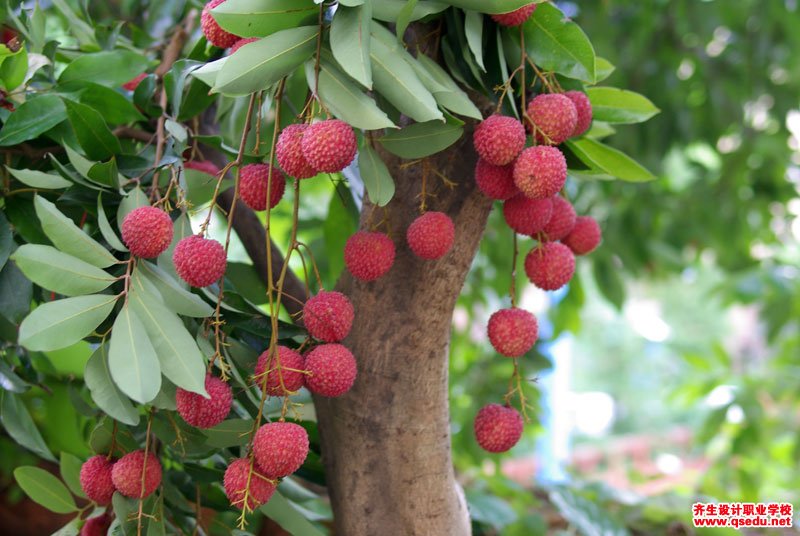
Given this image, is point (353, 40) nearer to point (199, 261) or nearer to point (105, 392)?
point (199, 261)

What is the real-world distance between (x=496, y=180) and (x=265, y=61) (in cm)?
19

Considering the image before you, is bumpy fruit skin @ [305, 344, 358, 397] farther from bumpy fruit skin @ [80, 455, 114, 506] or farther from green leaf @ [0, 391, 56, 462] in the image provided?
green leaf @ [0, 391, 56, 462]

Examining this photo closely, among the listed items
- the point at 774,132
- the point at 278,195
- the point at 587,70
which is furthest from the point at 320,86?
the point at 774,132

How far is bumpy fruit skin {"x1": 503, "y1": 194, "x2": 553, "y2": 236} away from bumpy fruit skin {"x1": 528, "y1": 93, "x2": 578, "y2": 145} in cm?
5

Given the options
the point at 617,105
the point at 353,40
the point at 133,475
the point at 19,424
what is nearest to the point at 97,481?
the point at 133,475

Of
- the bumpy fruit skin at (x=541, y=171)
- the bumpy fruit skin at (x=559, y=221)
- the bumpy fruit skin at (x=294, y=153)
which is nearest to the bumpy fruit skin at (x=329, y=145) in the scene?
the bumpy fruit skin at (x=294, y=153)

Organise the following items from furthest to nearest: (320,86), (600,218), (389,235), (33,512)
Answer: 1. (600,218)
2. (33,512)
3. (389,235)
4. (320,86)

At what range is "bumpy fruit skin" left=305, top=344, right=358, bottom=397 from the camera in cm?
53

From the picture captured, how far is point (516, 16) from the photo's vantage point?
0.57 m

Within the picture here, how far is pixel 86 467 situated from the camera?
22.5 inches

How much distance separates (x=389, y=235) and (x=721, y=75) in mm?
1541

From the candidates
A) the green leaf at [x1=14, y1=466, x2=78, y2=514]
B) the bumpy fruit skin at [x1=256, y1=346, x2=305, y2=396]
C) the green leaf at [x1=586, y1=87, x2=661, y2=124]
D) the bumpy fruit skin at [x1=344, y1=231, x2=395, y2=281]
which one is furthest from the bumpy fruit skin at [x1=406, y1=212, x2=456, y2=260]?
the green leaf at [x1=14, y1=466, x2=78, y2=514]

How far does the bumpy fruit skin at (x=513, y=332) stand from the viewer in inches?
24.0

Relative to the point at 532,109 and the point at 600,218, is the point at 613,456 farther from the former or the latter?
the point at 532,109
